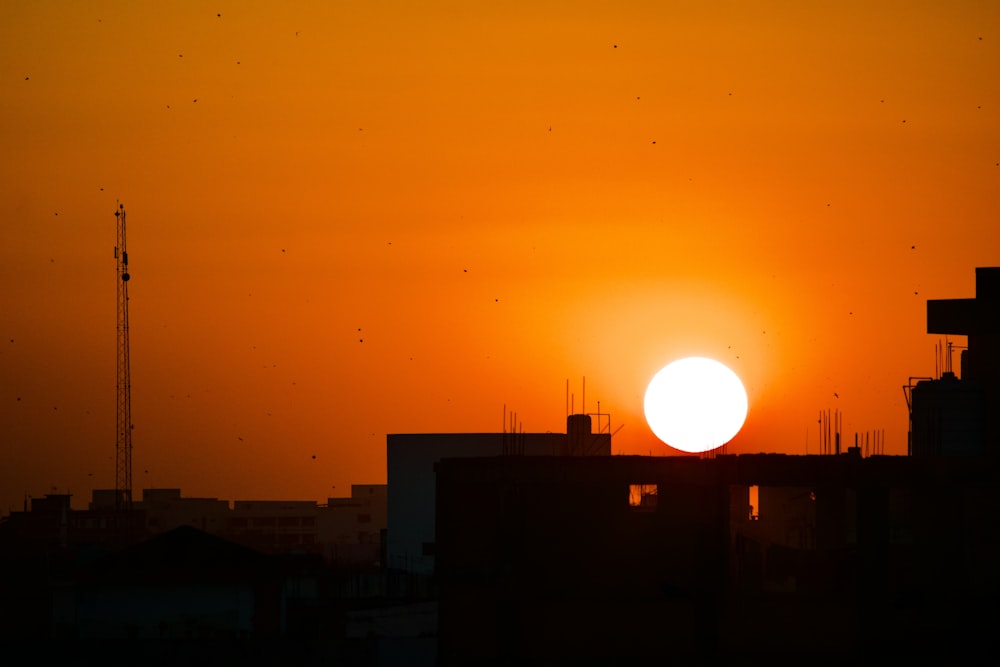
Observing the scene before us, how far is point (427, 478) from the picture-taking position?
9362 cm

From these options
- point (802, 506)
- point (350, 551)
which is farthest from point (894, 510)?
point (350, 551)

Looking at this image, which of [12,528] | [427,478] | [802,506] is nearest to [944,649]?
[802,506]

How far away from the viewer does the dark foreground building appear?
51.0 meters

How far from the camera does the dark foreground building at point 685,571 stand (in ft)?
167

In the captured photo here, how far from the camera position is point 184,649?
48.2 metres

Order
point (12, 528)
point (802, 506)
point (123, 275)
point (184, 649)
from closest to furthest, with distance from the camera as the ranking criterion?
point (184, 649), point (802, 506), point (123, 275), point (12, 528)

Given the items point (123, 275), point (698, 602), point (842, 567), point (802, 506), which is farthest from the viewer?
point (123, 275)

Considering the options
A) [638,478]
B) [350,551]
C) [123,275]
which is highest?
[123,275]

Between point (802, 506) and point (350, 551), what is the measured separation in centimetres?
10150

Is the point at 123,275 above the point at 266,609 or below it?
above

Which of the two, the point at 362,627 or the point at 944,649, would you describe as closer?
the point at 944,649

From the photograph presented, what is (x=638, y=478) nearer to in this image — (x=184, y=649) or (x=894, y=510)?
(x=184, y=649)

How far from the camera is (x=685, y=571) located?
58.5m

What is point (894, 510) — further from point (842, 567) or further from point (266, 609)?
point (266, 609)
